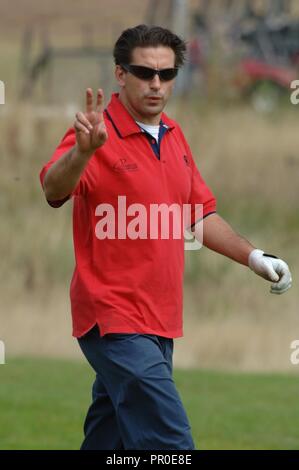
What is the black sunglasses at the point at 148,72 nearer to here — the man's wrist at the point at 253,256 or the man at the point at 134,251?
the man at the point at 134,251

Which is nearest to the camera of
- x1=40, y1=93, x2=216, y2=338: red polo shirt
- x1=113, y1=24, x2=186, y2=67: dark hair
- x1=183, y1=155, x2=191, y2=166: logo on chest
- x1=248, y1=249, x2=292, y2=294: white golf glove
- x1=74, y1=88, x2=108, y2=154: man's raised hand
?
x1=74, y1=88, x2=108, y2=154: man's raised hand

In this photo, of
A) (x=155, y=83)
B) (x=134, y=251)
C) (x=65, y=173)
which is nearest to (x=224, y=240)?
(x=134, y=251)

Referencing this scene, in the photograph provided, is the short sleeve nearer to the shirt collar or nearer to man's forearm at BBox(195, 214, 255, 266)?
the shirt collar

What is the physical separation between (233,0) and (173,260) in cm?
2267

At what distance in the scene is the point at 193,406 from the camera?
929 cm

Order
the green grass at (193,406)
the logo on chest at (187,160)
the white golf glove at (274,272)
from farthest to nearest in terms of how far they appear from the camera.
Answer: the green grass at (193,406) → the logo on chest at (187,160) → the white golf glove at (274,272)

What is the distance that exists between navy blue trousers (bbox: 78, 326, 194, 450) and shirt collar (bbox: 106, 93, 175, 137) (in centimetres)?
85

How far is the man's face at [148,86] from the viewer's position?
571 centimetres

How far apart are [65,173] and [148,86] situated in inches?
26.5

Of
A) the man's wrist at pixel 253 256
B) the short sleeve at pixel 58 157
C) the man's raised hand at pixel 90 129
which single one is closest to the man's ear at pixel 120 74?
the short sleeve at pixel 58 157

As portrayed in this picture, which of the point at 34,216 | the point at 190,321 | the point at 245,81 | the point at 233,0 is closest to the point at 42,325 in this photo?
the point at 190,321

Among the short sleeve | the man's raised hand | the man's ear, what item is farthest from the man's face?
the man's raised hand

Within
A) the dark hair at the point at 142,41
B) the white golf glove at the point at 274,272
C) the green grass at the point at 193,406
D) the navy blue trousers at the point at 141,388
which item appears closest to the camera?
the navy blue trousers at the point at 141,388

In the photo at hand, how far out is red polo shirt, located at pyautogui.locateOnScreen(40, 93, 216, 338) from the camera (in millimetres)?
5551
